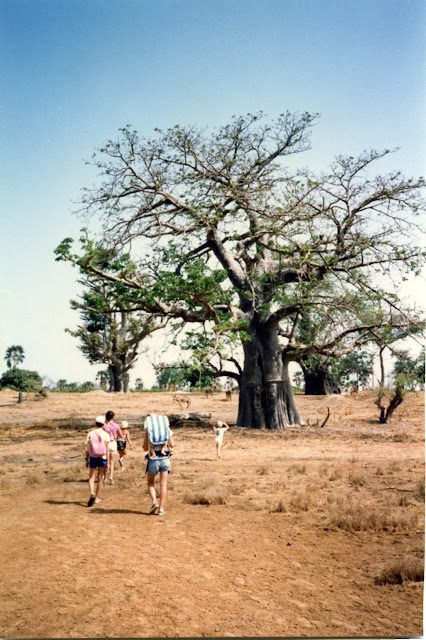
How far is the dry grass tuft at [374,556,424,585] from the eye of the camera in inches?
171

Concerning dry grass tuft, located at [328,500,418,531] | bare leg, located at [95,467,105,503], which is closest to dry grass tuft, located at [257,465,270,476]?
dry grass tuft, located at [328,500,418,531]

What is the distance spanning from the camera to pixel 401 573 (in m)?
4.33

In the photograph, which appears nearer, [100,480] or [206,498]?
[100,480]

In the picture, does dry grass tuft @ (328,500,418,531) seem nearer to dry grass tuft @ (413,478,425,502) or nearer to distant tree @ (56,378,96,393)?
dry grass tuft @ (413,478,425,502)

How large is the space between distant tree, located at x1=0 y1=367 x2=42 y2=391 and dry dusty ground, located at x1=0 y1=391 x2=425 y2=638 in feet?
44.0

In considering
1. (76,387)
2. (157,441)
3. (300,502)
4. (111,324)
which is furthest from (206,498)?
(76,387)

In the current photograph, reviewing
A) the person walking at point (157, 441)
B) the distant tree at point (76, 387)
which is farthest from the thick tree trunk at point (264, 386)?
the person walking at point (157, 441)

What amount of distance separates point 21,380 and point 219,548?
68.9ft

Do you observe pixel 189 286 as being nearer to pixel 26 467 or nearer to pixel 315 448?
pixel 315 448

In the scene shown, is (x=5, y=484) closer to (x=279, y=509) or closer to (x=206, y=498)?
(x=206, y=498)

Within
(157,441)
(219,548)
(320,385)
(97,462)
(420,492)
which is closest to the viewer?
(219,548)

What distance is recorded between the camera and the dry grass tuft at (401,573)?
14.3ft

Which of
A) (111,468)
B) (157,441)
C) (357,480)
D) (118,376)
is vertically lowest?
(357,480)

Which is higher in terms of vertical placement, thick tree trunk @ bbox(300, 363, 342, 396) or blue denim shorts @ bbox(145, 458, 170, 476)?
thick tree trunk @ bbox(300, 363, 342, 396)
